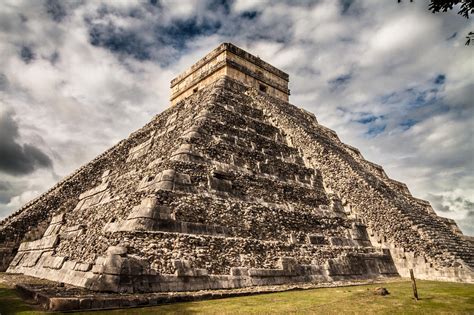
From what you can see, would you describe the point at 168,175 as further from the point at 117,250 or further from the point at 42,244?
the point at 42,244

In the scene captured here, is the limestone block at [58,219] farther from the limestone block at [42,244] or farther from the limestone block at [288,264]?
the limestone block at [288,264]

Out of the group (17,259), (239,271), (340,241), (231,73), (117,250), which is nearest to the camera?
(117,250)

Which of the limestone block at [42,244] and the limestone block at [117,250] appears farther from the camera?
the limestone block at [42,244]

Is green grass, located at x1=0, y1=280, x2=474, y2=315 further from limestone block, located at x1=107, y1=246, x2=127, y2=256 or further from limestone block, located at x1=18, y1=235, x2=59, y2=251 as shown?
limestone block, located at x1=18, y1=235, x2=59, y2=251

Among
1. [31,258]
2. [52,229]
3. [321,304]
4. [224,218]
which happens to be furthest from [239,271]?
[52,229]

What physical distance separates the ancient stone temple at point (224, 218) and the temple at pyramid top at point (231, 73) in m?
1.66

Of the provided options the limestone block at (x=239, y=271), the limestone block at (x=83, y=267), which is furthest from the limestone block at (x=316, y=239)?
the limestone block at (x=83, y=267)

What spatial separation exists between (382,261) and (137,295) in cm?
954

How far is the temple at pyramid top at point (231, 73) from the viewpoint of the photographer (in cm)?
1945

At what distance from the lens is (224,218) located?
32.1 feet

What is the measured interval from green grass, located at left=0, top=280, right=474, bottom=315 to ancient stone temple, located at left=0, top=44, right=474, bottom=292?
112cm

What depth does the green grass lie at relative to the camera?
6227 millimetres

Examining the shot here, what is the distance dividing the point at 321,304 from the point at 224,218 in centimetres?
A: 382

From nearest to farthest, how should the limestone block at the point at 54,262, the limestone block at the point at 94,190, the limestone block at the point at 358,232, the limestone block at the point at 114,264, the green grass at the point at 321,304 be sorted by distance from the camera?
the green grass at the point at 321,304
the limestone block at the point at 114,264
the limestone block at the point at 54,262
the limestone block at the point at 358,232
the limestone block at the point at 94,190
